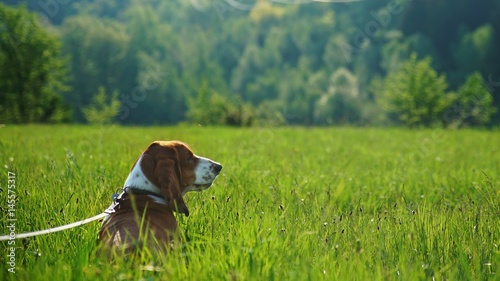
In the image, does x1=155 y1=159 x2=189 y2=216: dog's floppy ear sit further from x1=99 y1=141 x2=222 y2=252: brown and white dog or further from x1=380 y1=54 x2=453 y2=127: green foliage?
x1=380 y1=54 x2=453 y2=127: green foliage

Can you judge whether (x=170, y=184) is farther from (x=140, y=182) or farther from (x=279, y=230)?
(x=279, y=230)

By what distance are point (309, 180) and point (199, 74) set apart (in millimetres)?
98652

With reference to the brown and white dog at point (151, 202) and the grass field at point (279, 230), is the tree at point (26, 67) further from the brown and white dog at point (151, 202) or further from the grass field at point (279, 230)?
the brown and white dog at point (151, 202)

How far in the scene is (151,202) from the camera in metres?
3.67

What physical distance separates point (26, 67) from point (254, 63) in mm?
72812

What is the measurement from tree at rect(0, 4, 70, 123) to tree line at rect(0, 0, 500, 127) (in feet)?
0.29

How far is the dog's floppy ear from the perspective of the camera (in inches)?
143

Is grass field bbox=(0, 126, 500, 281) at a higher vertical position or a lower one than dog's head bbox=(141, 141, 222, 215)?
lower

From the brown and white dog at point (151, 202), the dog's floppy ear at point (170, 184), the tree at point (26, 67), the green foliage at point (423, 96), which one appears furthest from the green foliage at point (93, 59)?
the dog's floppy ear at point (170, 184)

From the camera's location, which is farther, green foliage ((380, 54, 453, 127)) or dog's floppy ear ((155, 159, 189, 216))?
green foliage ((380, 54, 453, 127))

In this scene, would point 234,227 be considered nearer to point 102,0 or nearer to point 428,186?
point 428,186

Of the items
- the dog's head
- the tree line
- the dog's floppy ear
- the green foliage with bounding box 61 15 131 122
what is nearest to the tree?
the tree line

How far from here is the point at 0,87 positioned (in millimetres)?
40594

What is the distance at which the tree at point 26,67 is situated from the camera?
40812 mm
